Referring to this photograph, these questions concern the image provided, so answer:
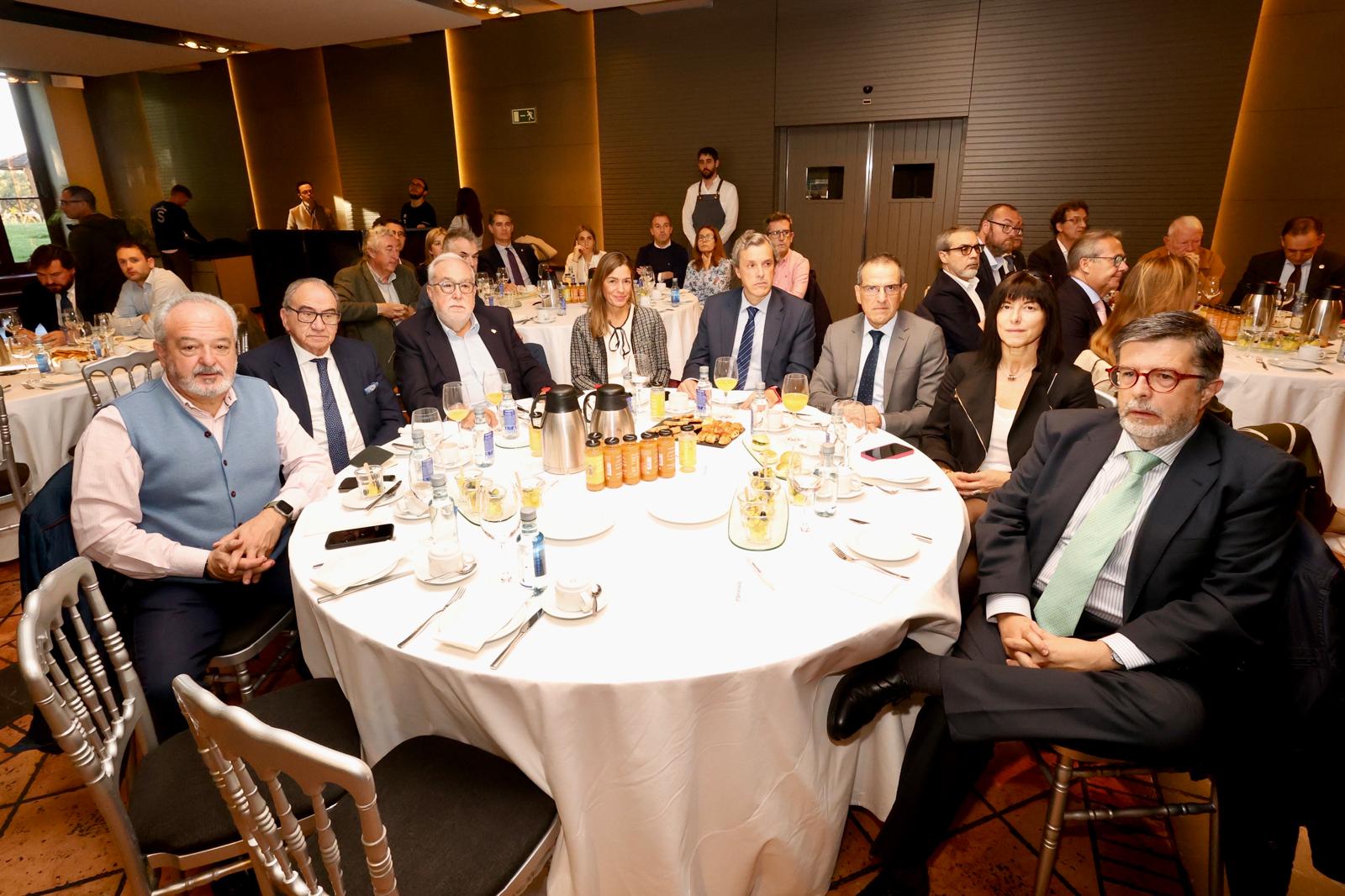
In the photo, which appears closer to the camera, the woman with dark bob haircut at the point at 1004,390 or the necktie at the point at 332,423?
the woman with dark bob haircut at the point at 1004,390

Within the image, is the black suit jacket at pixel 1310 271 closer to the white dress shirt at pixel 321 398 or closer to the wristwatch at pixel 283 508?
the white dress shirt at pixel 321 398

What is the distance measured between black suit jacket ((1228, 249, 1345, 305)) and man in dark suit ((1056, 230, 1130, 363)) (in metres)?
2.20

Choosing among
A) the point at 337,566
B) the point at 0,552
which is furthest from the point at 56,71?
the point at 337,566

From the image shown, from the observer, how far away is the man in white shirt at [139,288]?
→ 15.6 ft

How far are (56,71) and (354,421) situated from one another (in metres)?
12.4

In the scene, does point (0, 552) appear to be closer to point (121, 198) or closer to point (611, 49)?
point (611, 49)

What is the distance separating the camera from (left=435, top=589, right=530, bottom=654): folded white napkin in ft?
4.49

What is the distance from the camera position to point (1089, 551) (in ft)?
5.90

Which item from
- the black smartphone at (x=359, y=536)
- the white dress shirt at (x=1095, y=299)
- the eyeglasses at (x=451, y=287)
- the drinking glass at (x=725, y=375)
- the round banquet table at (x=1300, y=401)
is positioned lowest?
the round banquet table at (x=1300, y=401)

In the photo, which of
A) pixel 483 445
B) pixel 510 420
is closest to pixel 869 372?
pixel 510 420

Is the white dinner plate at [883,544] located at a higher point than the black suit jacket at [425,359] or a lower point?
lower

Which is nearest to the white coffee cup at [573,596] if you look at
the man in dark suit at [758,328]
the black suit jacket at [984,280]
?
the man in dark suit at [758,328]

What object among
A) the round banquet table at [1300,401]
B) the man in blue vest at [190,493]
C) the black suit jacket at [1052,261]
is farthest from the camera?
the black suit jacket at [1052,261]

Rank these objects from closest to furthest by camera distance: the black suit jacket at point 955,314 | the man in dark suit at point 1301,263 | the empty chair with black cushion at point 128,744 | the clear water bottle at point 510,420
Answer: the empty chair with black cushion at point 128,744 → the clear water bottle at point 510,420 → the black suit jacket at point 955,314 → the man in dark suit at point 1301,263
